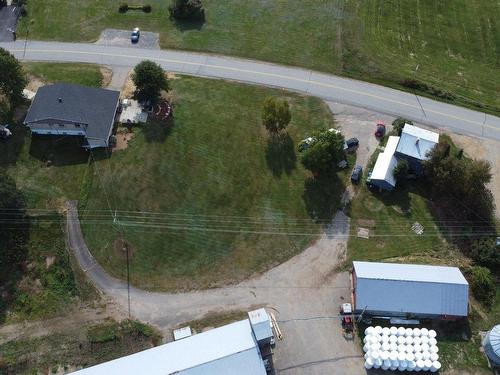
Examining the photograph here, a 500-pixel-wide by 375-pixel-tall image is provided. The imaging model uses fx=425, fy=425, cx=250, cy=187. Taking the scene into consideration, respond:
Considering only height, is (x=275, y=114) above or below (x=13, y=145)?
above

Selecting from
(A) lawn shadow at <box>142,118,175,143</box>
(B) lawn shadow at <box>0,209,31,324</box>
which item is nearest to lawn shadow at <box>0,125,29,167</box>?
(B) lawn shadow at <box>0,209,31,324</box>

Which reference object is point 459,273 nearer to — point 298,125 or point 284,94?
point 298,125

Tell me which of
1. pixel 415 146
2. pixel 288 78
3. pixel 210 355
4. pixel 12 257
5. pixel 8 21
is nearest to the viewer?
pixel 210 355

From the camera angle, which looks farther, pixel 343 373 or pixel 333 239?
pixel 333 239

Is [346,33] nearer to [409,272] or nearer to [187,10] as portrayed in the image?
[187,10]

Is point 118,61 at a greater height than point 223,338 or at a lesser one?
greater

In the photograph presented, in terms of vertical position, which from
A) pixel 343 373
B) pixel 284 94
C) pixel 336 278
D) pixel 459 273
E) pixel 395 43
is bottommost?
pixel 343 373

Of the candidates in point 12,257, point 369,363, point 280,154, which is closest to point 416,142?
point 280,154

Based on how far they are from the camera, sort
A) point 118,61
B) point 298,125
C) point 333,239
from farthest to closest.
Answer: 1. point 118,61
2. point 298,125
3. point 333,239

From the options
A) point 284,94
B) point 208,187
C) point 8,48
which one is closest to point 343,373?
point 208,187
